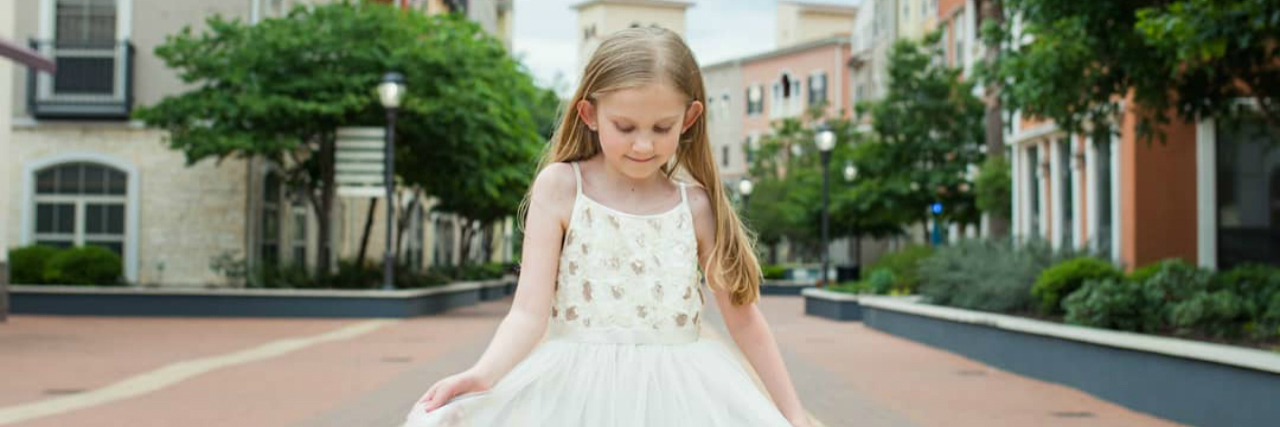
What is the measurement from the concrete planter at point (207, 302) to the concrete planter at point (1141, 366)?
11.7 meters

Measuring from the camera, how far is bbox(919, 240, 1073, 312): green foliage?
61.4 ft

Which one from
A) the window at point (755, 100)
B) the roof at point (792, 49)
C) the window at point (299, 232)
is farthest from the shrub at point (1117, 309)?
→ the window at point (755, 100)

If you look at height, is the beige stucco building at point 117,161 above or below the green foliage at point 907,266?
above

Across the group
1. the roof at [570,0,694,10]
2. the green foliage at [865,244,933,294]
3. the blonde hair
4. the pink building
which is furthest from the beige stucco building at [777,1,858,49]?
the blonde hair

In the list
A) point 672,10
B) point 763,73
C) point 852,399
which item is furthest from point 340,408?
point 672,10

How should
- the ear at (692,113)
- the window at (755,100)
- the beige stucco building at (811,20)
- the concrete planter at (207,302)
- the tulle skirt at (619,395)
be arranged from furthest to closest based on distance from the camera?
the beige stucco building at (811,20) < the window at (755,100) < the concrete planter at (207,302) < the ear at (692,113) < the tulle skirt at (619,395)

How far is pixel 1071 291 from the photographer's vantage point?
657 inches

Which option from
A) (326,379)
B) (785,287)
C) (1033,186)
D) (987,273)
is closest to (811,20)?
(785,287)

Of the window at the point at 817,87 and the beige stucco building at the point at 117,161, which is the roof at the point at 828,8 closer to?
the window at the point at 817,87

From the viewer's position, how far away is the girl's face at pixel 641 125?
10.4ft

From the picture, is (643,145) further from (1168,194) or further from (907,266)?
(907,266)

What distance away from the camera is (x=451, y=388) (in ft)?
9.91

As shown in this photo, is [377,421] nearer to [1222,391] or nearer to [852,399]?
[852,399]

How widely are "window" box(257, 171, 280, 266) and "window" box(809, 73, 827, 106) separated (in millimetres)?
47716
